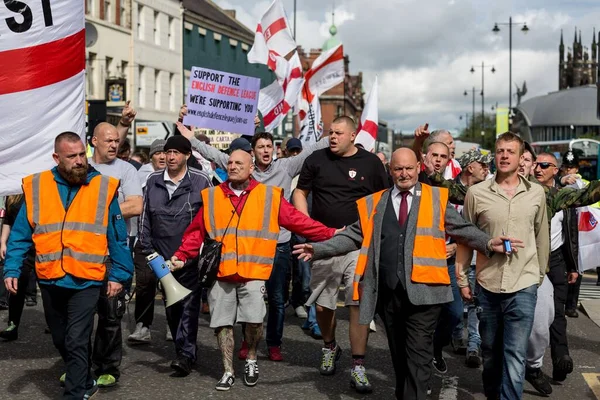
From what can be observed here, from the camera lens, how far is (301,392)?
7637mm

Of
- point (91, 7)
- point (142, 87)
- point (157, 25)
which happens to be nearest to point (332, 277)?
point (91, 7)

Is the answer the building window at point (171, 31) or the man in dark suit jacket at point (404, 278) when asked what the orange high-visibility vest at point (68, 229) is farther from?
the building window at point (171, 31)

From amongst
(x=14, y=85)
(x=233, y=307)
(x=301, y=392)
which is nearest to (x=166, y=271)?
(x=233, y=307)

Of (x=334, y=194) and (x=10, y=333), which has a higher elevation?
(x=334, y=194)

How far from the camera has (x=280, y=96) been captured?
18.1m

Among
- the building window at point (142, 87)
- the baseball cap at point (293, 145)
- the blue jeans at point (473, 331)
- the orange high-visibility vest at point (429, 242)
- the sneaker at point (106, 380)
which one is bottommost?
the sneaker at point (106, 380)

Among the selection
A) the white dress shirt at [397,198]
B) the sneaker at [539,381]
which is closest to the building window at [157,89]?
the sneaker at [539,381]

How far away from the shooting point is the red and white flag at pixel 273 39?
19.0 meters

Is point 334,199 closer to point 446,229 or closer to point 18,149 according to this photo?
point 446,229

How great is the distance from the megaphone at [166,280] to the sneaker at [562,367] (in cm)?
293

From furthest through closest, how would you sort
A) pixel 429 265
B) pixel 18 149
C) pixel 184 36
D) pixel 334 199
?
pixel 184 36 < pixel 334 199 < pixel 18 149 < pixel 429 265

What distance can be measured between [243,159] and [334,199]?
97cm

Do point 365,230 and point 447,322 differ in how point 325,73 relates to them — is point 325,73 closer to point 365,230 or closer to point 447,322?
point 447,322

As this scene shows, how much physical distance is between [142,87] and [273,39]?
3020cm
